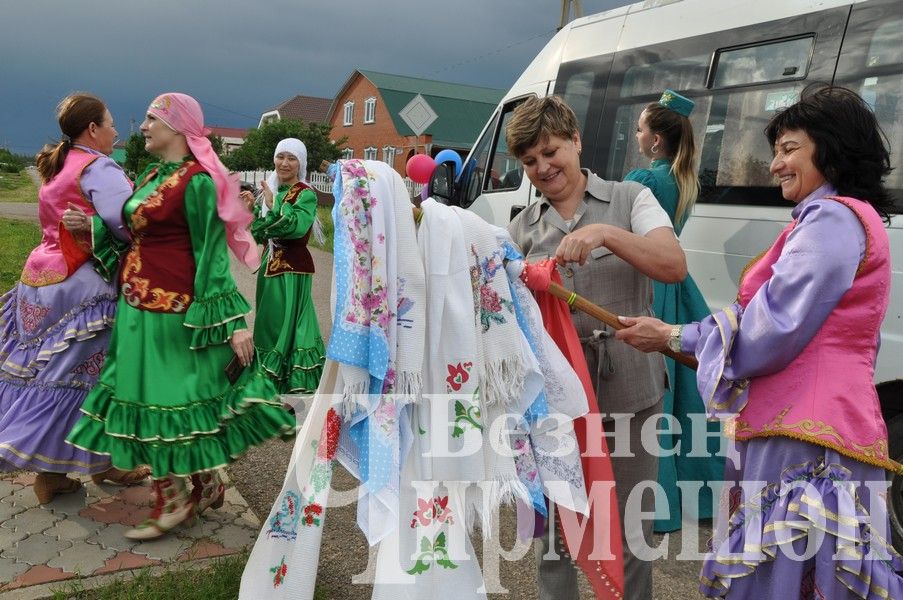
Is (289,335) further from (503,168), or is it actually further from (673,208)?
(673,208)

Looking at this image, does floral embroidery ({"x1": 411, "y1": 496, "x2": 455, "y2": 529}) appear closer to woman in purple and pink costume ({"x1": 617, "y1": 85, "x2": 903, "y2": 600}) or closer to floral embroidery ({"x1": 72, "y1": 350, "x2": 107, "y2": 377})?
woman in purple and pink costume ({"x1": 617, "y1": 85, "x2": 903, "y2": 600})

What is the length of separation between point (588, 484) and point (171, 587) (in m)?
1.79

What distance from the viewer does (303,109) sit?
65125mm

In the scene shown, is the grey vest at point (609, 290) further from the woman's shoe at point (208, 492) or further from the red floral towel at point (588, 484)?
the woman's shoe at point (208, 492)

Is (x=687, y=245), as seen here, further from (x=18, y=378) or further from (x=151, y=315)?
(x=18, y=378)

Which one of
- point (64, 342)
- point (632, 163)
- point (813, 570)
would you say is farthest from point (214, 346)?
point (632, 163)

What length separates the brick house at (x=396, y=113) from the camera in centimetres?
4247

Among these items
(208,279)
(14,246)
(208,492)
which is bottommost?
(208,492)

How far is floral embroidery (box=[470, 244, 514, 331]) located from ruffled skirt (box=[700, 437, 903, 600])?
85cm

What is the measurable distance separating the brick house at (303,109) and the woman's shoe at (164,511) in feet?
204

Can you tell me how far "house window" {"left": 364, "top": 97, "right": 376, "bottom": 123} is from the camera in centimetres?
4656

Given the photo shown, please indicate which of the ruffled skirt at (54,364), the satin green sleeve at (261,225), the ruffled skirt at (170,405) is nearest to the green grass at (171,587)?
the ruffled skirt at (170,405)

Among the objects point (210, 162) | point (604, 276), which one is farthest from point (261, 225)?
point (604, 276)

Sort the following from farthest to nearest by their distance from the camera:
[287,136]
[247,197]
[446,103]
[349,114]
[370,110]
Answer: [349,114], [370,110], [287,136], [446,103], [247,197]
